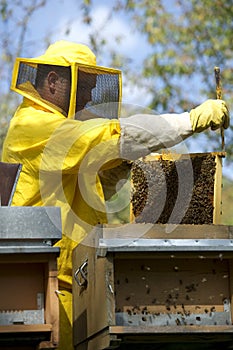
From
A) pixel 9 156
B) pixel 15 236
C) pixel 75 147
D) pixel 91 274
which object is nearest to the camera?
pixel 15 236

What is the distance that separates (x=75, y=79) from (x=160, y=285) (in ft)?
6.28

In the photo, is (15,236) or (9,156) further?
(9,156)

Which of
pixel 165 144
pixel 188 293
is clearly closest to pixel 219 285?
pixel 188 293

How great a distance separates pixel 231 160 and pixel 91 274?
12.1 meters

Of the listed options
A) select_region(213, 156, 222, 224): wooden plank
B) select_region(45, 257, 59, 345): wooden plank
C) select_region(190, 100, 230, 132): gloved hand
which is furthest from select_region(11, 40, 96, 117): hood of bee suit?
select_region(45, 257, 59, 345): wooden plank

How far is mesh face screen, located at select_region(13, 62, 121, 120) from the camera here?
611 centimetres

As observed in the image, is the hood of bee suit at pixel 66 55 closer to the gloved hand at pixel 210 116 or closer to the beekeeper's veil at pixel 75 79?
the beekeeper's veil at pixel 75 79

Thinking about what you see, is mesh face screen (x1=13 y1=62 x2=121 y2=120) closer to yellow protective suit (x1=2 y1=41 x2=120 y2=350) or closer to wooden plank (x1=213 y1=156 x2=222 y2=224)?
yellow protective suit (x1=2 y1=41 x2=120 y2=350)

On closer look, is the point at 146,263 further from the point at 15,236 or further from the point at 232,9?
the point at 232,9

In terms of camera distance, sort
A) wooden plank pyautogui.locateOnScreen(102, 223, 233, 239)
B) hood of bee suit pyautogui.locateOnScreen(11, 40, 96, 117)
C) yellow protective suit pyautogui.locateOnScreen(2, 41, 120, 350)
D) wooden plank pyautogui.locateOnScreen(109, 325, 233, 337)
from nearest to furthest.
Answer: wooden plank pyautogui.locateOnScreen(109, 325, 233, 337) → wooden plank pyautogui.locateOnScreen(102, 223, 233, 239) → yellow protective suit pyautogui.locateOnScreen(2, 41, 120, 350) → hood of bee suit pyautogui.locateOnScreen(11, 40, 96, 117)

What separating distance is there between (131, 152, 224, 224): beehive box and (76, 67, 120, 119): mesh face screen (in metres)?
0.70

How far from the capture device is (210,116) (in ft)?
17.7

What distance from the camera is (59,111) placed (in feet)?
19.7

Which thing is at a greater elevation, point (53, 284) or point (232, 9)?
point (232, 9)
